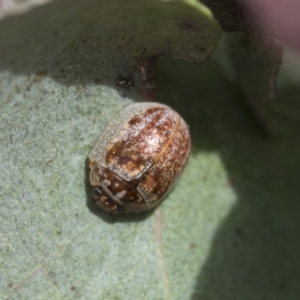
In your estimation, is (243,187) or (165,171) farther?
(243,187)

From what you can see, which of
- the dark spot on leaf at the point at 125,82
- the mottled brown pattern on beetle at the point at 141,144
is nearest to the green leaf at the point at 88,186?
the dark spot on leaf at the point at 125,82

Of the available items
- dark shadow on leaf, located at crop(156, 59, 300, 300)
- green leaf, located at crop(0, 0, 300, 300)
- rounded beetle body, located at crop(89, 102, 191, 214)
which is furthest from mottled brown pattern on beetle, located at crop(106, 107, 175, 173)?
dark shadow on leaf, located at crop(156, 59, 300, 300)

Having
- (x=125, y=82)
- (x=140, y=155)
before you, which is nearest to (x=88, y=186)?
(x=140, y=155)

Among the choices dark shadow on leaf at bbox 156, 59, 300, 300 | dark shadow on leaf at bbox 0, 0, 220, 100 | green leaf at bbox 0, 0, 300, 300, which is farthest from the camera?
dark shadow on leaf at bbox 156, 59, 300, 300

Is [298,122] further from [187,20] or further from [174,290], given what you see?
[174,290]

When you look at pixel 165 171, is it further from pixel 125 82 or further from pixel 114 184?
pixel 125 82

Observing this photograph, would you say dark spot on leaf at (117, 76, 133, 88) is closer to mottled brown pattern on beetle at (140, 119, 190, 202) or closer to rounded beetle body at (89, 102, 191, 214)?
rounded beetle body at (89, 102, 191, 214)
